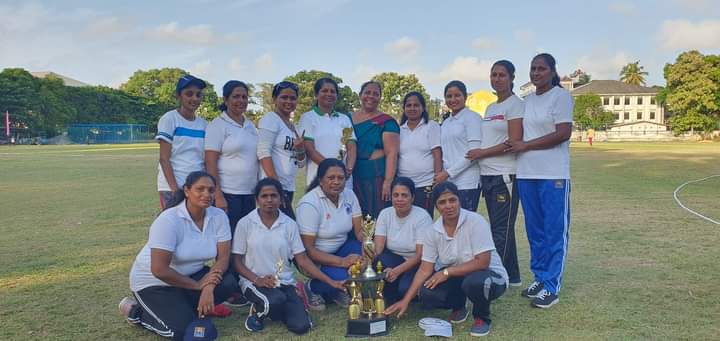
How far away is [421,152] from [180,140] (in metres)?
2.05

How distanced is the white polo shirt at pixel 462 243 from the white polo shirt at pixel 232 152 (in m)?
1.61

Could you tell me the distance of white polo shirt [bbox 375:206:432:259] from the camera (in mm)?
4098

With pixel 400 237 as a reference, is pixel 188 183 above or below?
above

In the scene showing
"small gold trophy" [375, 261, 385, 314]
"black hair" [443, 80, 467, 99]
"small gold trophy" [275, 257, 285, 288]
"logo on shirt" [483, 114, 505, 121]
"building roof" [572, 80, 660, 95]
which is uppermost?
"building roof" [572, 80, 660, 95]

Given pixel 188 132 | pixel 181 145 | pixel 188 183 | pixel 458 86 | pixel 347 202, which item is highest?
pixel 458 86

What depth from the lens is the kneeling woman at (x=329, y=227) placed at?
4176 millimetres

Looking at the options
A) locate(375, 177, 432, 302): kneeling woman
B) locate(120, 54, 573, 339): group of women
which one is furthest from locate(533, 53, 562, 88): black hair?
locate(375, 177, 432, 302): kneeling woman

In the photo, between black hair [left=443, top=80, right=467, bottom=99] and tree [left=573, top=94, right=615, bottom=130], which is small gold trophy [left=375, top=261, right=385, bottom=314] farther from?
tree [left=573, top=94, right=615, bottom=130]

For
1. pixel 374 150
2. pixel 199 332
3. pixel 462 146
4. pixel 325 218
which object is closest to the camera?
pixel 199 332

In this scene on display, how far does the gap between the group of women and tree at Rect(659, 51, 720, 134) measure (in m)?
57.2

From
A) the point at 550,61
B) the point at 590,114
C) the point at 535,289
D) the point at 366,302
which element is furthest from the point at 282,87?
the point at 590,114

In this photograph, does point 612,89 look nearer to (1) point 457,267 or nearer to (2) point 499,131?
(2) point 499,131

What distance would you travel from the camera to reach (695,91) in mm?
52188

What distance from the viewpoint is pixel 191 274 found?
3.78m
